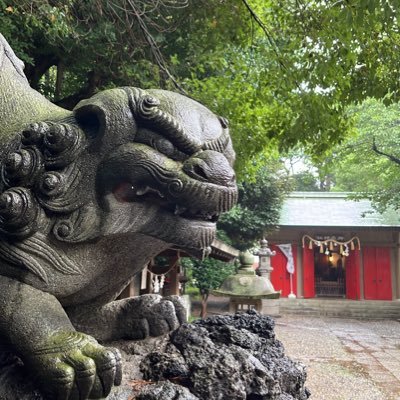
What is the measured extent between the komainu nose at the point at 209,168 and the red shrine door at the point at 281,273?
49.4 feet

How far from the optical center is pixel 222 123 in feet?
4.80

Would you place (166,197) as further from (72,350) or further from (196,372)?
(196,372)

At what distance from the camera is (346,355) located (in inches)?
332

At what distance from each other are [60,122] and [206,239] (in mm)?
635

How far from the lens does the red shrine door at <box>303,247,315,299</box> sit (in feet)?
52.7

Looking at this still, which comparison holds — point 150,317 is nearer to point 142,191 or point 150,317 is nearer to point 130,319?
point 130,319

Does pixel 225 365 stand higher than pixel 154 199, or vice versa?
pixel 154 199

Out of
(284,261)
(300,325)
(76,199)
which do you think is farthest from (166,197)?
(284,261)

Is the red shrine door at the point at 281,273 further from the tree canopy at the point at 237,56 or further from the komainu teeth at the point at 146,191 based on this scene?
the komainu teeth at the point at 146,191

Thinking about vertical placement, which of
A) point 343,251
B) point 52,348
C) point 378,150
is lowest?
point 52,348

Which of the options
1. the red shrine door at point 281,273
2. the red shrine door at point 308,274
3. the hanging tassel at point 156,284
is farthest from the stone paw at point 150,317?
the red shrine door at point 308,274

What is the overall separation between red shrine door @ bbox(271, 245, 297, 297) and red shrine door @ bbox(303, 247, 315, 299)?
38 centimetres

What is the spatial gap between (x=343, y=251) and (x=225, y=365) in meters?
15.0

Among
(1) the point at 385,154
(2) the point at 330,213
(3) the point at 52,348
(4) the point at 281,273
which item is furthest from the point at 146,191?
(2) the point at 330,213
